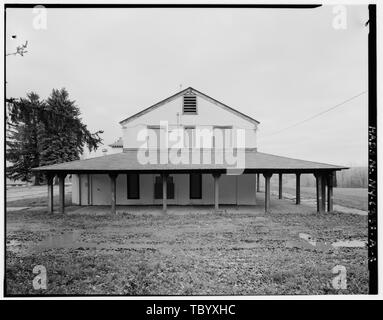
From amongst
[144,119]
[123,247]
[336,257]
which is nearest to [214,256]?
[123,247]

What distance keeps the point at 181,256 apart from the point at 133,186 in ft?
23.9

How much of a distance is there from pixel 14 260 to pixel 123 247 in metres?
2.45

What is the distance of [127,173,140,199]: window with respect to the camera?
37.6ft

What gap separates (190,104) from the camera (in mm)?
11914

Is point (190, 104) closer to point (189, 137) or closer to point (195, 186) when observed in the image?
point (189, 137)

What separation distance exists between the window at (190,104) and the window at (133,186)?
483 centimetres

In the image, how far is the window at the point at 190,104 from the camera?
38.9 ft

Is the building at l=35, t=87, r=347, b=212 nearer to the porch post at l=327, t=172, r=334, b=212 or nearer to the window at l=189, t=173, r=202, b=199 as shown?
the window at l=189, t=173, r=202, b=199

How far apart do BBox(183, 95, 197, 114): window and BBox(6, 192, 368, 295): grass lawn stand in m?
6.42

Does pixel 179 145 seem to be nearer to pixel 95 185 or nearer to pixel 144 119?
pixel 144 119

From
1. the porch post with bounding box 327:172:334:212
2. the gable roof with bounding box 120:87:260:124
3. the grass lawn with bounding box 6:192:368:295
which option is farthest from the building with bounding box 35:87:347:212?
the grass lawn with bounding box 6:192:368:295

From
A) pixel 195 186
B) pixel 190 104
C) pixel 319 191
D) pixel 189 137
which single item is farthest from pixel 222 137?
pixel 319 191

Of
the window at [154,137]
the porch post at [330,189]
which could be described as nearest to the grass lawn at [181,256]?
the porch post at [330,189]
